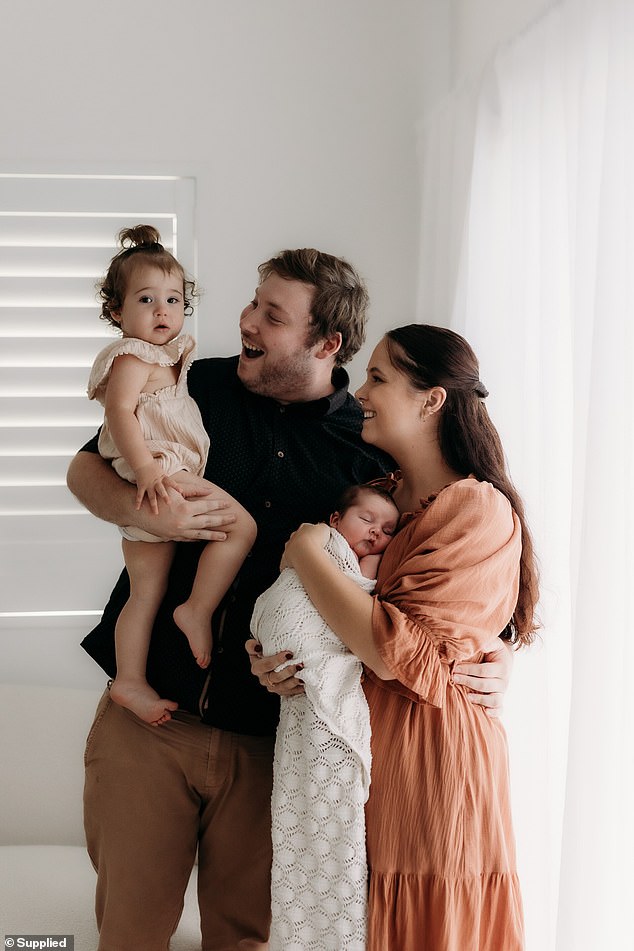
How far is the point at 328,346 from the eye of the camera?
5.87ft

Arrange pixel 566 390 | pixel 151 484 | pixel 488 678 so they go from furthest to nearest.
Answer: pixel 566 390
pixel 151 484
pixel 488 678

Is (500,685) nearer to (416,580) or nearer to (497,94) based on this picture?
(416,580)

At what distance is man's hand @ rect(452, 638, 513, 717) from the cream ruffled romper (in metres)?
0.59

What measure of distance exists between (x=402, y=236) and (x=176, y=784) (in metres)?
1.91

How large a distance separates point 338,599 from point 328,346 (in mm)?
576

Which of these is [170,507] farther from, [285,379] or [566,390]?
[566,390]

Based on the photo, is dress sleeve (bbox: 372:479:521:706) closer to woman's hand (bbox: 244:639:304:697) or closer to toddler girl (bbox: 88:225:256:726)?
woman's hand (bbox: 244:639:304:697)

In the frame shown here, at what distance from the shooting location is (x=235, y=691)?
167 centimetres

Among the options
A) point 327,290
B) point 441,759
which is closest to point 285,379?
point 327,290

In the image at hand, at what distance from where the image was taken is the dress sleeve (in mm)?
1367

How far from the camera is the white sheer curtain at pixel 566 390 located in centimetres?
155

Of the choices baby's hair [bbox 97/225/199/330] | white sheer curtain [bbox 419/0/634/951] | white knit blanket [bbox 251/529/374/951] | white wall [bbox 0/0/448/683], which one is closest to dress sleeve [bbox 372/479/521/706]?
white knit blanket [bbox 251/529/374/951]

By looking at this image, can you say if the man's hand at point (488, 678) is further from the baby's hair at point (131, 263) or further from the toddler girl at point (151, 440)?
the baby's hair at point (131, 263)

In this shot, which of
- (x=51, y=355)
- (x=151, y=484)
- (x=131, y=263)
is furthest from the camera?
(x=51, y=355)
